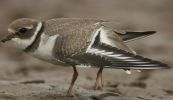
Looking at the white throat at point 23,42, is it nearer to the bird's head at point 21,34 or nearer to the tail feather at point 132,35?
the bird's head at point 21,34

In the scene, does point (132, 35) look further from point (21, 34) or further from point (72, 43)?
point (21, 34)

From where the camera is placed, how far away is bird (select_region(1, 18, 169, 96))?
Answer: 7.26m

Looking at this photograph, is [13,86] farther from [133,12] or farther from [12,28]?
[133,12]

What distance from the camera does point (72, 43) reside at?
7.47m

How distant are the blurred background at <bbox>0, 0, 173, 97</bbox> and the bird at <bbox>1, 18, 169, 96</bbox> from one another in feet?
4.30

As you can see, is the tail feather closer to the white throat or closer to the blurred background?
the blurred background

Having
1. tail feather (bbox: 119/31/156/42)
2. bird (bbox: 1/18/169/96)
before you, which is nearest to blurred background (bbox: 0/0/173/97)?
tail feather (bbox: 119/31/156/42)

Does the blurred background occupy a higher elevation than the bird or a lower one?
Result: lower

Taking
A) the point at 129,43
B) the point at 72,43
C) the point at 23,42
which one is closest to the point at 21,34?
the point at 23,42

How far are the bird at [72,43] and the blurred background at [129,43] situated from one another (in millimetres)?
1310

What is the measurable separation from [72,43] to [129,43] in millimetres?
4890

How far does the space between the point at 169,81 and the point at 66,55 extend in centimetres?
297

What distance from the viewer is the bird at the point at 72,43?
286 inches

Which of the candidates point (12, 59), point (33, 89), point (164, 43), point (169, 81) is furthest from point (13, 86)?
point (164, 43)
